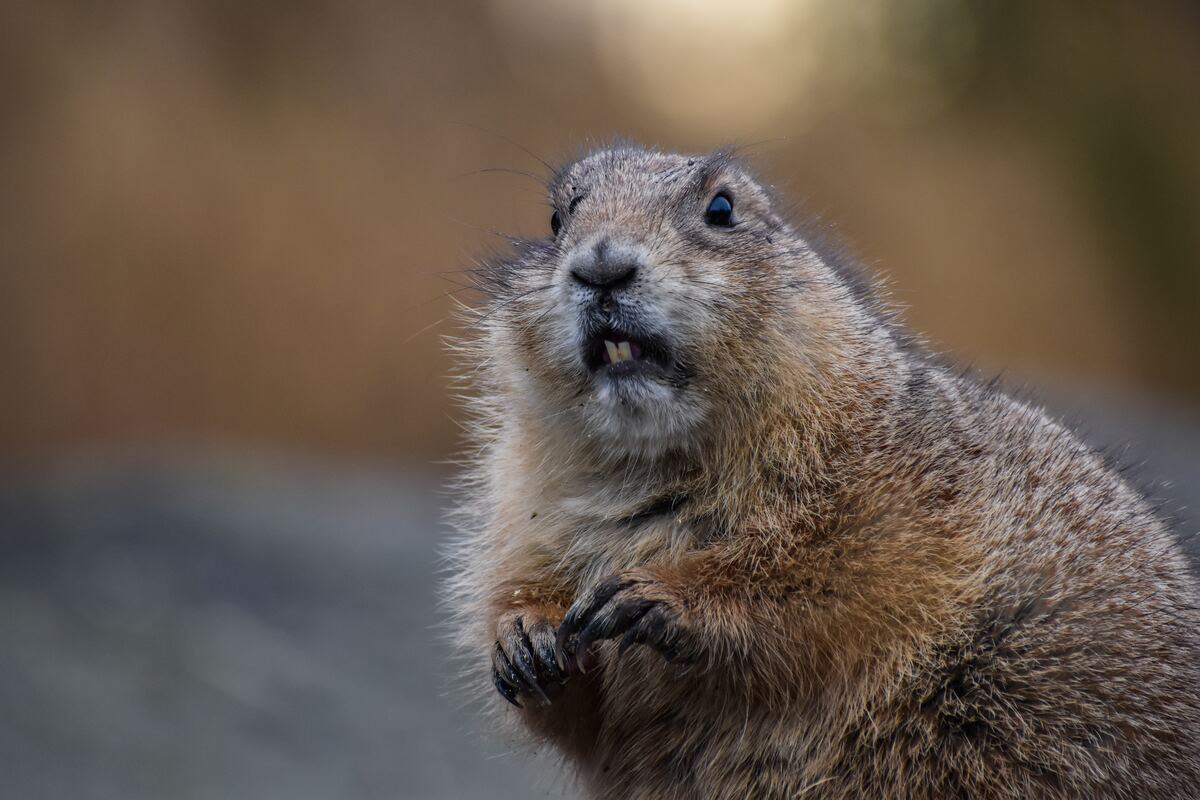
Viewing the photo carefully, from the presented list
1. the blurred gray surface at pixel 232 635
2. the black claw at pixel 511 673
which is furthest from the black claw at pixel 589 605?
the blurred gray surface at pixel 232 635

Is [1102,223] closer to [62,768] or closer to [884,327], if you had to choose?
[884,327]

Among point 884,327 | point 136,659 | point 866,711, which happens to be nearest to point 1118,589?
point 866,711

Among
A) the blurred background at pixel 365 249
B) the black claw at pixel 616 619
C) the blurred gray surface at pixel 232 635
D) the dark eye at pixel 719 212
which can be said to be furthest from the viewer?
the blurred background at pixel 365 249

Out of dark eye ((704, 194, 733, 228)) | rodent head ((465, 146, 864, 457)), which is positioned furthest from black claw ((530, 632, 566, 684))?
dark eye ((704, 194, 733, 228))

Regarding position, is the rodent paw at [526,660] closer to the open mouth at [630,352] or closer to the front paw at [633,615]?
the front paw at [633,615]

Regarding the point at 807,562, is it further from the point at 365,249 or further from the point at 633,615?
the point at 365,249
